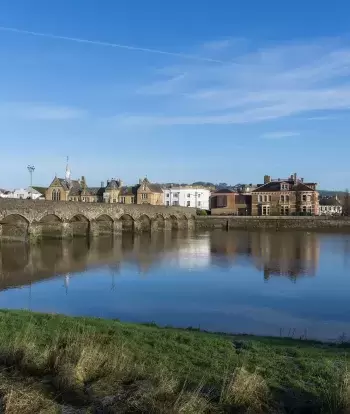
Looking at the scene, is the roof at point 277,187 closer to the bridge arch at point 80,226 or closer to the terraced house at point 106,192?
the terraced house at point 106,192

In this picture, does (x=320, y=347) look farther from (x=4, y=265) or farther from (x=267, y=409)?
(x=4, y=265)

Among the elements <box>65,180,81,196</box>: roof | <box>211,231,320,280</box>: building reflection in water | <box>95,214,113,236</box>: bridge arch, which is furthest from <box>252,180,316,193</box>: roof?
<box>211,231,320,280</box>: building reflection in water

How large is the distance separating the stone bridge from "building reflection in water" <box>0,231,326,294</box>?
9.24 feet

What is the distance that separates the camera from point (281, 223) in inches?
3017

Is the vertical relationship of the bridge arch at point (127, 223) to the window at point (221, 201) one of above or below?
below

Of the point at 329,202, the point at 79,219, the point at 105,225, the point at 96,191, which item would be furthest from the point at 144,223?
the point at 329,202

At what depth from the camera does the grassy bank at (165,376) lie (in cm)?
591

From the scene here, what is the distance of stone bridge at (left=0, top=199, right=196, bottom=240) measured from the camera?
44.6m

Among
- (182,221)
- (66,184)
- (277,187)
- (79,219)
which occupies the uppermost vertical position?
(66,184)

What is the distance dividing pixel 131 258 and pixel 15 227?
17.6 meters

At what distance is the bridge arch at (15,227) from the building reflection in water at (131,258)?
2622 mm

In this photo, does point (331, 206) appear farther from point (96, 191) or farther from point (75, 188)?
point (75, 188)

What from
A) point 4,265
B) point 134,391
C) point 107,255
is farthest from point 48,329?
point 107,255

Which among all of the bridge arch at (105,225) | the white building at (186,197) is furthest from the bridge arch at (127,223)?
the white building at (186,197)
